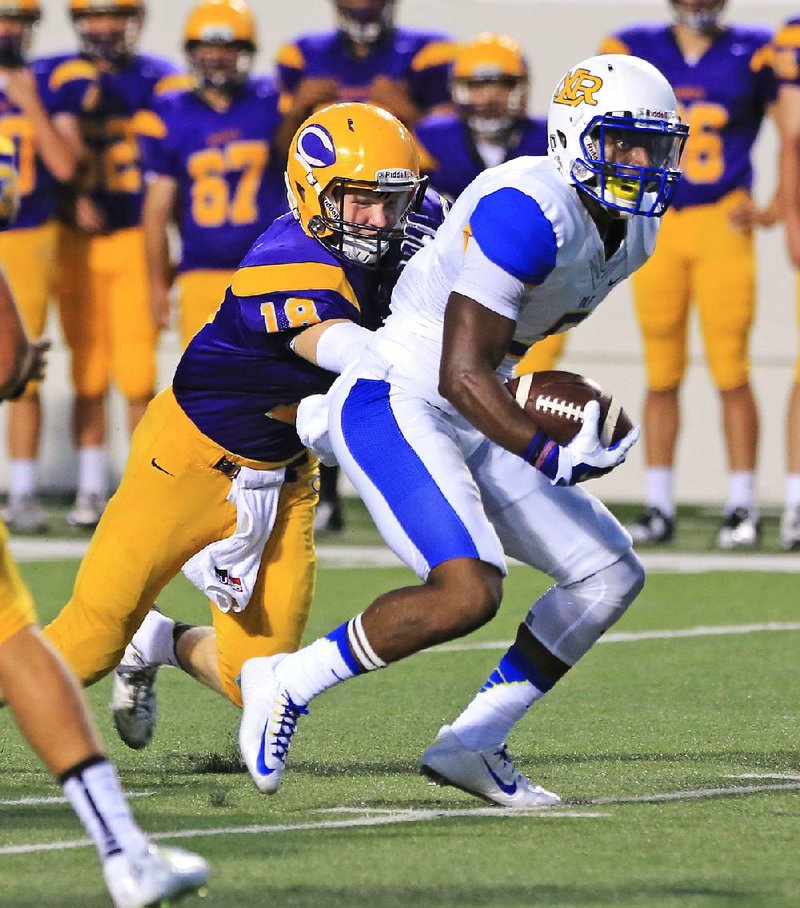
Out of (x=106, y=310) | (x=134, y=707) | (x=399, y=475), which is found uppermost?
(x=399, y=475)

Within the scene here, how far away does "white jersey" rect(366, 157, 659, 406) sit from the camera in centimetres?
436

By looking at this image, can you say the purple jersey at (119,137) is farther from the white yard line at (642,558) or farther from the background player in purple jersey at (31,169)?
the white yard line at (642,558)

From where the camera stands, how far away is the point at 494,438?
4.38 metres

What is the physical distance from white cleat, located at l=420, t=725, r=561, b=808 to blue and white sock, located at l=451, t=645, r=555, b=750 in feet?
0.19

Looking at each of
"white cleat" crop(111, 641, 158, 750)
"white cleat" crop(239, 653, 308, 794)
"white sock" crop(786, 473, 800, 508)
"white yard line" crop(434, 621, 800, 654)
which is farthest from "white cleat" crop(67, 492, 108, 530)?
"white cleat" crop(239, 653, 308, 794)

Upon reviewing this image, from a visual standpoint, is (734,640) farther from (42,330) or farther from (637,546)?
(42,330)

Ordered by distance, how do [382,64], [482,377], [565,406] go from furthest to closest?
[382,64], [565,406], [482,377]

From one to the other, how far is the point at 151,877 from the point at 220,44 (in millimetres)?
6615

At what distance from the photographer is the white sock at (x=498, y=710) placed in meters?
4.61

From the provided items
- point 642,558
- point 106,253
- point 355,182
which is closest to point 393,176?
point 355,182

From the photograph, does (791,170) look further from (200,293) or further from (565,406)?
(565,406)

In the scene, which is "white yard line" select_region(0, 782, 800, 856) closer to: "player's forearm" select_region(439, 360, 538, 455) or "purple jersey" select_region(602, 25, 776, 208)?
"player's forearm" select_region(439, 360, 538, 455)

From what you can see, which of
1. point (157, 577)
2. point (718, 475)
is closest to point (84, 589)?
point (157, 577)

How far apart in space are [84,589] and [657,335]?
4804 mm
